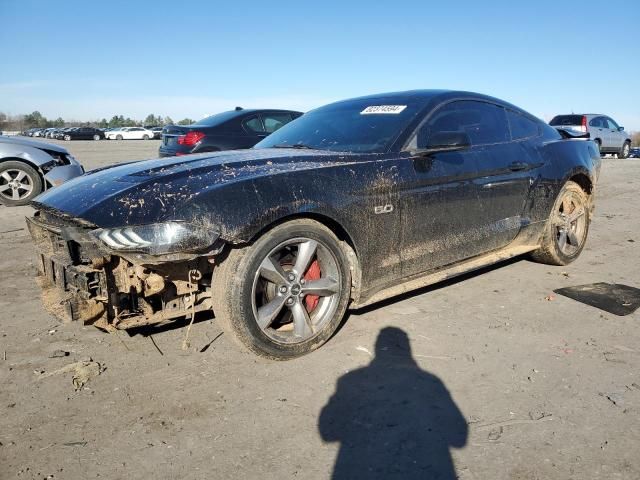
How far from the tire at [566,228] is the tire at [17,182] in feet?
25.1

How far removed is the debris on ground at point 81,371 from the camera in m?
2.71

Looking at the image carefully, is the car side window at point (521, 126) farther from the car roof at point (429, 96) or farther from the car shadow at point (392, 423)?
the car shadow at point (392, 423)

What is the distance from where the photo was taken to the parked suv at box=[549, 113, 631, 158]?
61.0 feet

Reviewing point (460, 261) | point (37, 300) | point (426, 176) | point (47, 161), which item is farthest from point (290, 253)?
point (47, 161)

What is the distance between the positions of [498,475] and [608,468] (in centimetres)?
45

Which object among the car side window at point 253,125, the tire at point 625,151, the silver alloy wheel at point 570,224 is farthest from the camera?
the tire at point 625,151

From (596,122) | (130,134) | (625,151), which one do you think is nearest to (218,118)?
(596,122)

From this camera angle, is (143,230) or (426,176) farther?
(426,176)

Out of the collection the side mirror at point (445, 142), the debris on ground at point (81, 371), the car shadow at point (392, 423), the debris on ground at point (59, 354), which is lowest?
the debris on ground at point (81, 371)

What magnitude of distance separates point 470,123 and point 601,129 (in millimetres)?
18999

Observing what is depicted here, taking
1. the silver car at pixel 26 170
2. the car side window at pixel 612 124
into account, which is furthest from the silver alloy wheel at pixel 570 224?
the car side window at pixel 612 124

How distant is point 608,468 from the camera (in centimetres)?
199

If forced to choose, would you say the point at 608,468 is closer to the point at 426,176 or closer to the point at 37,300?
the point at 426,176

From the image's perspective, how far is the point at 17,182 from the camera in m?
8.12
